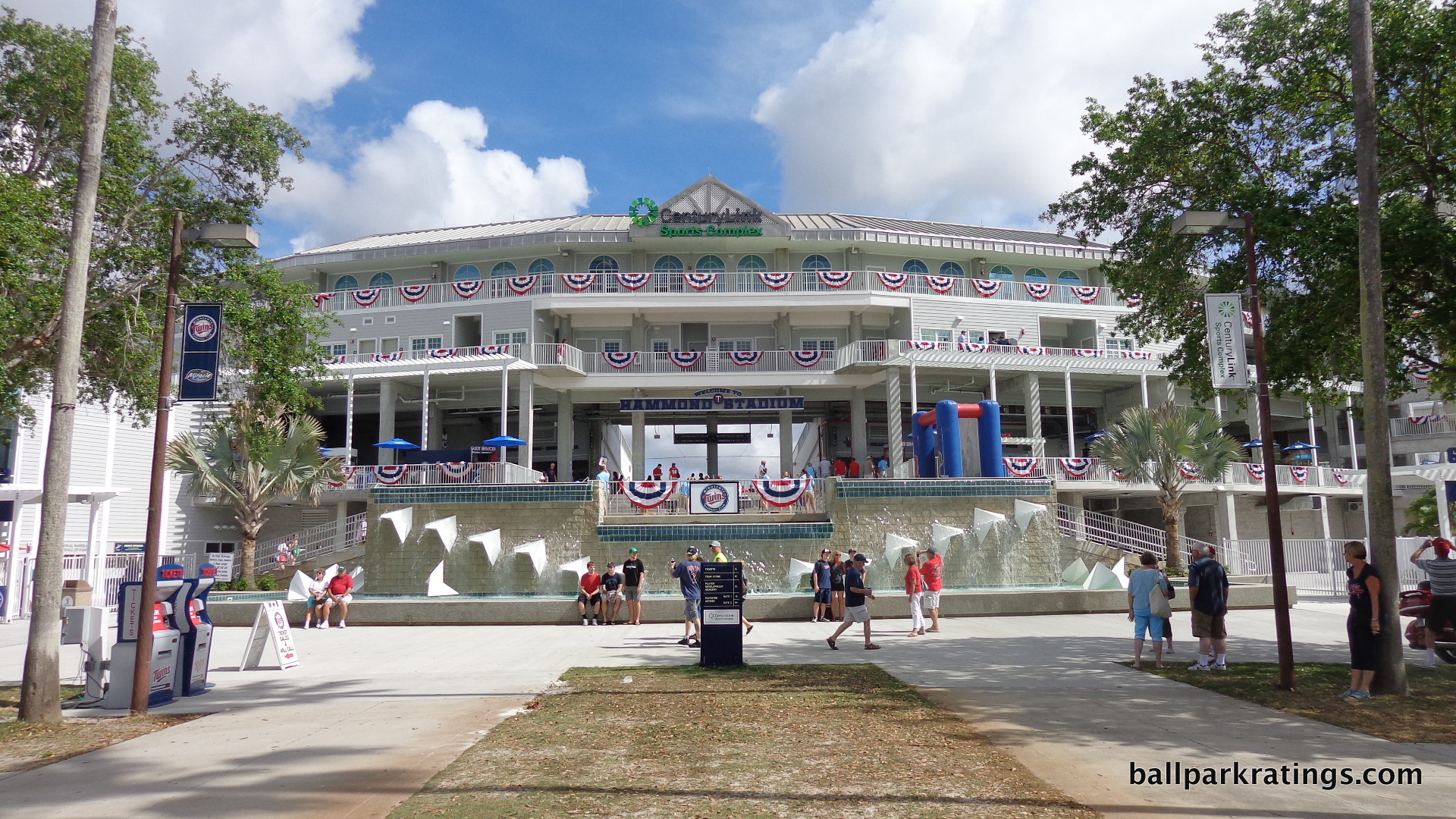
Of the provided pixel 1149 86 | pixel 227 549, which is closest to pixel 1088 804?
pixel 1149 86

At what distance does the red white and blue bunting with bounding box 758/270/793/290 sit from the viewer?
33719mm

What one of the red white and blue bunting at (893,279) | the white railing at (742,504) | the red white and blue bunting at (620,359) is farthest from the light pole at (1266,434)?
the red white and blue bunting at (620,359)

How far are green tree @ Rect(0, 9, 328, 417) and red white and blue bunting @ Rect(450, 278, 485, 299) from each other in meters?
21.5

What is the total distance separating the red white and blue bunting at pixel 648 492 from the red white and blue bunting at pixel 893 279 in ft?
46.1

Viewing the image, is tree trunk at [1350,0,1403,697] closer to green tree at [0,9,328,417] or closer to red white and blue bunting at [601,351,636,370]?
green tree at [0,9,328,417]

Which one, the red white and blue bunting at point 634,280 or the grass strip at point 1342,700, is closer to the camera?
the grass strip at point 1342,700

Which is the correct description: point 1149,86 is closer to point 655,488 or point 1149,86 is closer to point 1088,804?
point 1088,804

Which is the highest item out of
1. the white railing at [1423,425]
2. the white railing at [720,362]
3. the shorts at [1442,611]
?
the white railing at [720,362]

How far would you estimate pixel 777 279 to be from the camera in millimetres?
33750

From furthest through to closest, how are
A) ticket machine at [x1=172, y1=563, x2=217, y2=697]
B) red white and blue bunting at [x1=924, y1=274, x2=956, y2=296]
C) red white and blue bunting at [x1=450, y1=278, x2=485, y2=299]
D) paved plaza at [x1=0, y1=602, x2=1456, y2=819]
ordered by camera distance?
red white and blue bunting at [x1=924, y1=274, x2=956, y2=296], red white and blue bunting at [x1=450, y1=278, x2=485, y2=299], ticket machine at [x1=172, y1=563, x2=217, y2=697], paved plaza at [x1=0, y1=602, x2=1456, y2=819]

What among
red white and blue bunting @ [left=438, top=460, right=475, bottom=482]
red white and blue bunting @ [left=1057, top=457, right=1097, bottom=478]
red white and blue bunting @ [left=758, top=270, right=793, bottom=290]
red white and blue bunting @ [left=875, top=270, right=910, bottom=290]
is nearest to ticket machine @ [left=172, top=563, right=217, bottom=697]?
red white and blue bunting @ [left=438, top=460, right=475, bottom=482]

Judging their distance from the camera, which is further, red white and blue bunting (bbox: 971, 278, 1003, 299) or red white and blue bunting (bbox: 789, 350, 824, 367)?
red white and blue bunting (bbox: 971, 278, 1003, 299)

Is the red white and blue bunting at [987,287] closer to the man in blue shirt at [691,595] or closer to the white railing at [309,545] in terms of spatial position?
the white railing at [309,545]

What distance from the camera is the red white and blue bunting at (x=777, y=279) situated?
33.7 meters
